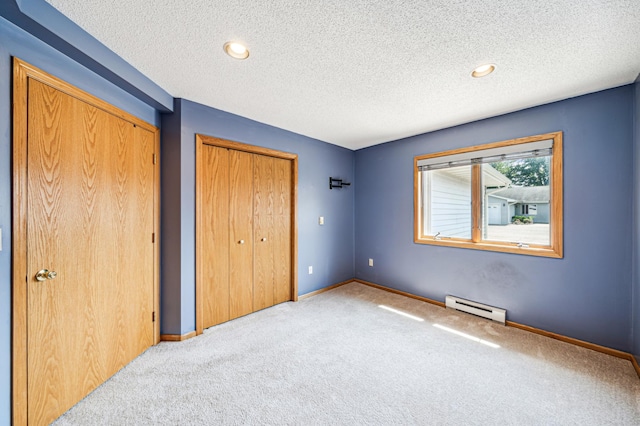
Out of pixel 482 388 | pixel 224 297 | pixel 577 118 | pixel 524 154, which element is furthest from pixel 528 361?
pixel 224 297

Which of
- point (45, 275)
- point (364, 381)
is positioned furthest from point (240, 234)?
point (364, 381)

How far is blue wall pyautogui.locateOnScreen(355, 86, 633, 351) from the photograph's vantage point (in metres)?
2.09

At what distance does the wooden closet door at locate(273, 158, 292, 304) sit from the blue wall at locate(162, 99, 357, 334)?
0.17 metres

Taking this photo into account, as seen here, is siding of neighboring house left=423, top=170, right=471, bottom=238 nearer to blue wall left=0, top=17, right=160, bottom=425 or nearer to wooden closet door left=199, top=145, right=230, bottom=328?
wooden closet door left=199, top=145, right=230, bottom=328

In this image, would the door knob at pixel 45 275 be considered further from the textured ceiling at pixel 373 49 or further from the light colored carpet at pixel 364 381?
the textured ceiling at pixel 373 49

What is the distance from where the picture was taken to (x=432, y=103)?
241cm

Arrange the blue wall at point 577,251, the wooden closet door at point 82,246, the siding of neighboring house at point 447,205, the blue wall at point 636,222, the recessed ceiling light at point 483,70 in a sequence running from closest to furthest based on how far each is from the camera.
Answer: the wooden closet door at point 82,246 → the recessed ceiling light at point 483,70 → the blue wall at point 636,222 → the blue wall at point 577,251 → the siding of neighboring house at point 447,205

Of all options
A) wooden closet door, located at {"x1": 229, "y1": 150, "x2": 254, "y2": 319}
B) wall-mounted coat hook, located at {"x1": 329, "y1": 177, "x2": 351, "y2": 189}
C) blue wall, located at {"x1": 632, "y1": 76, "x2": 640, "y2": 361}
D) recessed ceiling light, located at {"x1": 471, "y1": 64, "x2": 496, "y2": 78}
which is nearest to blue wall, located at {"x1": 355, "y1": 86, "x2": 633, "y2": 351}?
blue wall, located at {"x1": 632, "y1": 76, "x2": 640, "y2": 361}

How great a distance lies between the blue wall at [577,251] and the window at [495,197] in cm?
9

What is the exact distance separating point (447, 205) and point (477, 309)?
1.37 m

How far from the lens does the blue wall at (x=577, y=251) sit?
2.09 meters

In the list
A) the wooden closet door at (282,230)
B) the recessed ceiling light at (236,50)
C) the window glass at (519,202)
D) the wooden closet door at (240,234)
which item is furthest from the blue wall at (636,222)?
the wooden closet door at (240,234)

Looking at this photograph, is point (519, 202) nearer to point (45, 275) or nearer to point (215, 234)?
point (215, 234)

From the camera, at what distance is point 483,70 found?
1.86 metres
